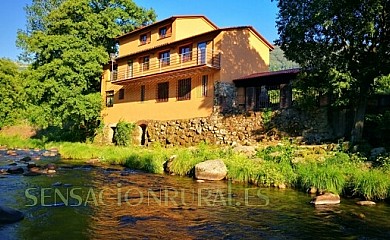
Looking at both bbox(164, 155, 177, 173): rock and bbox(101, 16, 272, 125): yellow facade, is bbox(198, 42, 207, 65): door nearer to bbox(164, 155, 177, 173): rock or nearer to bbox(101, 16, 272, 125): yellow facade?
bbox(101, 16, 272, 125): yellow facade

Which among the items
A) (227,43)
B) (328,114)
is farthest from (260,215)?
(227,43)

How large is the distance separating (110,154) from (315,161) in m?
14.3

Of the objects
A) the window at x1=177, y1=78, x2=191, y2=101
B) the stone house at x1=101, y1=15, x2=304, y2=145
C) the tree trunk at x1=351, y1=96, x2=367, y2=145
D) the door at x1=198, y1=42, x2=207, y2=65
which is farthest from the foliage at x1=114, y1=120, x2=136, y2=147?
the tree trunk at x1=351, y1=96, x2=367, y2=145

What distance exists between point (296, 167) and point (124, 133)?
21.6 meters

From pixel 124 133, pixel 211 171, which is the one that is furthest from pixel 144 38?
pixel 211 171

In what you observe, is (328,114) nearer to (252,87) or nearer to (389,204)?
(252,87)

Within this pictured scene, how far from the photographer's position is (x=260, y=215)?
1005 centimetres

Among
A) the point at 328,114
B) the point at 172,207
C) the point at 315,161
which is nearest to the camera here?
the point at 172,207

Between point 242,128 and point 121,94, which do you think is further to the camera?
point 121,94

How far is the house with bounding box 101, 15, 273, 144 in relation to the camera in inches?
1078

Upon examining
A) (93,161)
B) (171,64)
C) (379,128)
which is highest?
(171,64)

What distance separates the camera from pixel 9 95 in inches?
1821

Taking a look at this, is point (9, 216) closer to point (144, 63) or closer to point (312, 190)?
point (312, 190)

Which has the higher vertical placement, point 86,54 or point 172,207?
point 86,54
